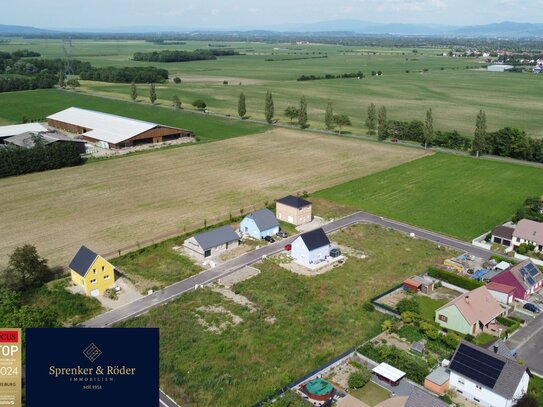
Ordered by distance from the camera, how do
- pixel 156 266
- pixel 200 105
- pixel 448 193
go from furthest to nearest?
pixel 200 105
pixel 448 193
pixel 156 266

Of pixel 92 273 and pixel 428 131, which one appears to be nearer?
pixel 92 273

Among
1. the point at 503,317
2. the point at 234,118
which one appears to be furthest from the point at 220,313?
the point at 234,118

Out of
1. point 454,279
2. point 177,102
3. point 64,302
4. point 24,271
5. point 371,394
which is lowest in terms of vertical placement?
point 371,394

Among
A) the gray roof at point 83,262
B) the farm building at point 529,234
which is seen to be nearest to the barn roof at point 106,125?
the gray roof at point 83,262

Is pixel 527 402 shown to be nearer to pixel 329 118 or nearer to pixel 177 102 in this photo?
pixel 329 118

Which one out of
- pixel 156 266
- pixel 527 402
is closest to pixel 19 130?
pixel 156 266

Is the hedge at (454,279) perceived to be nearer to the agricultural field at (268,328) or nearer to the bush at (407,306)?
the agricultural field at (268,328)
